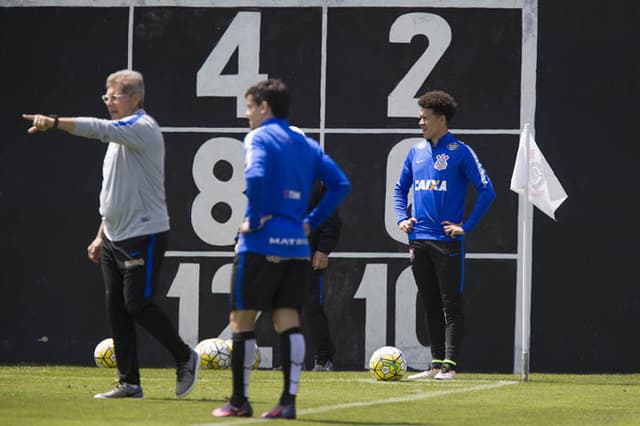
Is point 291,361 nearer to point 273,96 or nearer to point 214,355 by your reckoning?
point 273,96

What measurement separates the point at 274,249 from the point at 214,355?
15.4ft

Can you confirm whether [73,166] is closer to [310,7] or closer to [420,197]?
[310,7]

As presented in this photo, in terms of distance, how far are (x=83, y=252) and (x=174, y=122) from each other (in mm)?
1486

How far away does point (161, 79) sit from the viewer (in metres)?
12.5

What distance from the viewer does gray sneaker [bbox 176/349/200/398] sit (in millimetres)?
7906

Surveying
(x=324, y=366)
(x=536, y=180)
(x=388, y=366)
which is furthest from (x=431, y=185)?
(x=324, y=366)

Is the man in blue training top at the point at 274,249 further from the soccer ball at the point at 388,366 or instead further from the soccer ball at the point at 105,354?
the soccer ball at the point at 105,354

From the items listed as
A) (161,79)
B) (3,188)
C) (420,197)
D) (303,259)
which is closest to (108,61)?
(161,79)

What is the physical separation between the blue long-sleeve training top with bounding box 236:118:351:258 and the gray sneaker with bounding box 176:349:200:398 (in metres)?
1.33

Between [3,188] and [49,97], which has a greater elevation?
[49,97]

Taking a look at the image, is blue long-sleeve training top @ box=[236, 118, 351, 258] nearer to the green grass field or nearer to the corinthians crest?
the green grass field

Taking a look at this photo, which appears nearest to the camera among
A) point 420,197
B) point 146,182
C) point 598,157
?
point 146,182

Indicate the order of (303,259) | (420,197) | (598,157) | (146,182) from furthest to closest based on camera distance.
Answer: (598,157) → (420,197) → (146,182) → (303,259)

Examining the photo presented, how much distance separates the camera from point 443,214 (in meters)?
10.1
